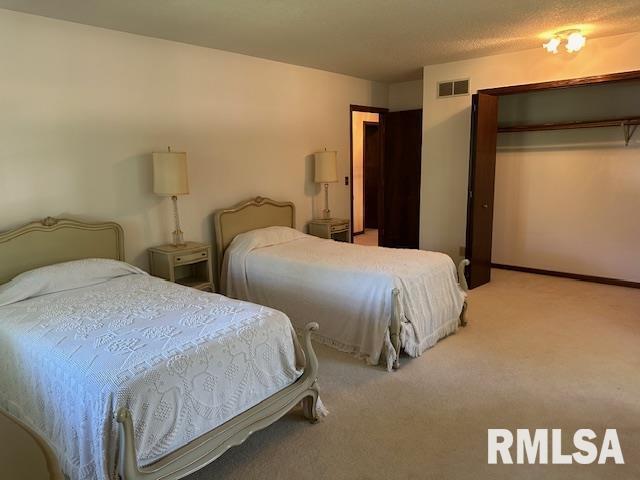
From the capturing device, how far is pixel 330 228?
17.2ft

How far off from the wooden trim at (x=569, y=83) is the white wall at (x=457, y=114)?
0.09 m

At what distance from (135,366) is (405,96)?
18.1ft

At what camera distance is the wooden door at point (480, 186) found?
180 inches

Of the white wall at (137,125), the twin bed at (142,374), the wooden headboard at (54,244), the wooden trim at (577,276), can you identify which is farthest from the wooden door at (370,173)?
the twin bed at (142,374)

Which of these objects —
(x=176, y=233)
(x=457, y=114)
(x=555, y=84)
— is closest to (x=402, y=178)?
(x=457, y=114)

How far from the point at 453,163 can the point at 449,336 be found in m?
2.49

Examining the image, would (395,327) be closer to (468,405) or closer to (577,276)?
(468,405)

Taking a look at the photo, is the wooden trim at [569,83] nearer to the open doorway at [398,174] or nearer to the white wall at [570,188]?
the white wall at [570,188]

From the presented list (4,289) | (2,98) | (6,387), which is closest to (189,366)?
(6,387)

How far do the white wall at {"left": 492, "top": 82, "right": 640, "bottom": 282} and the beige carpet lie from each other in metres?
1.22

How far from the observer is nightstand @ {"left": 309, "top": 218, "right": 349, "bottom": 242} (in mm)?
5242

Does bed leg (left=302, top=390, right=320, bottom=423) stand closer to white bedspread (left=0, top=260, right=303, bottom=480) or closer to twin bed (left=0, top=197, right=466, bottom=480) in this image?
twin bed (left=0, top=197, right=466, bottom=480)

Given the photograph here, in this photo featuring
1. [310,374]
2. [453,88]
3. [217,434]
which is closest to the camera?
[217,434]

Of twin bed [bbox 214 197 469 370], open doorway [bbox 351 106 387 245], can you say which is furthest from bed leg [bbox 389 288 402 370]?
open doorway [bbox 351 106 387 245]
